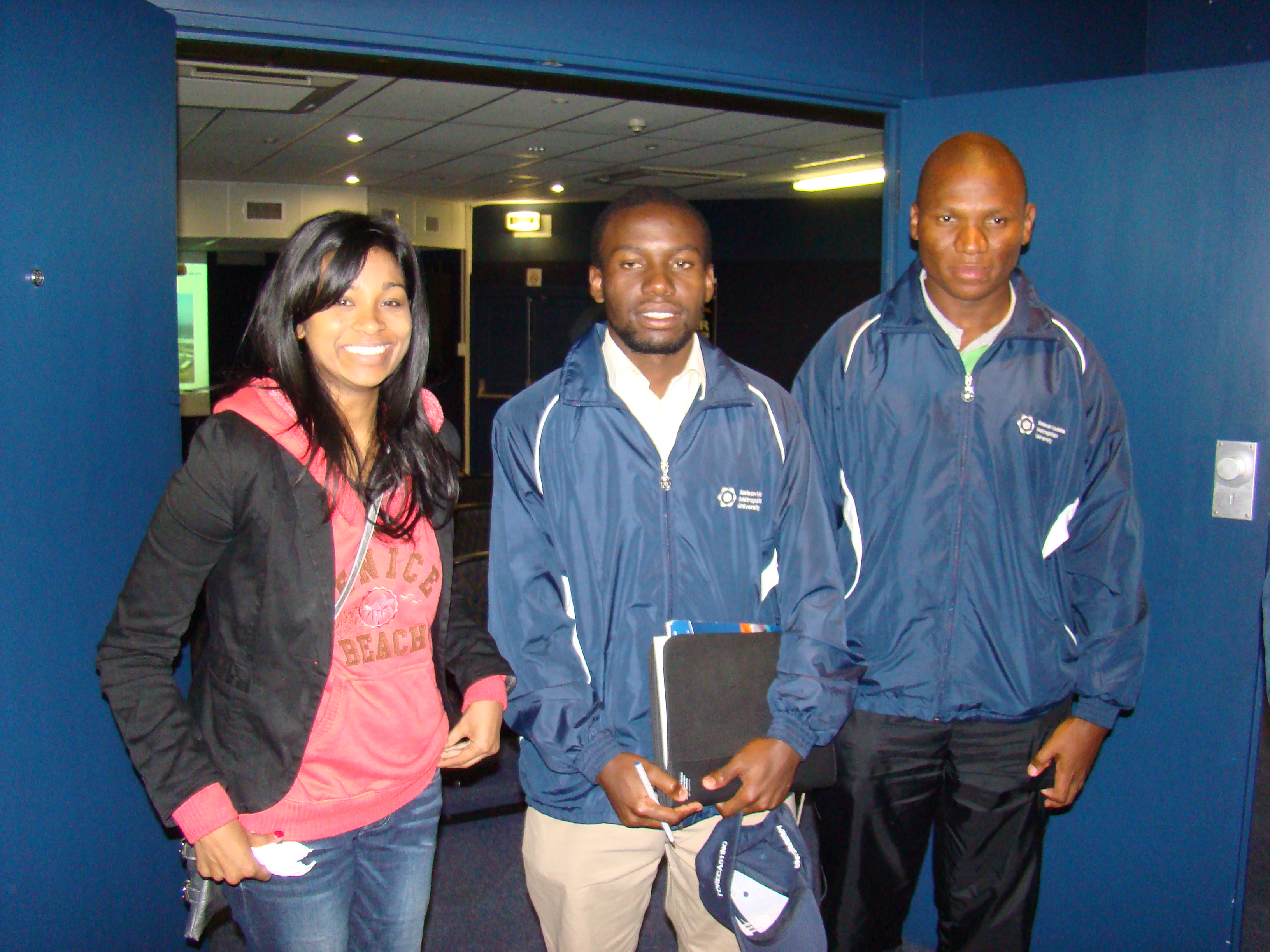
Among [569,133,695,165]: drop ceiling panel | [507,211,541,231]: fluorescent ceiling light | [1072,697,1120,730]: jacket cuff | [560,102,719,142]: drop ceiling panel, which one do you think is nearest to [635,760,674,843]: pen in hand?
[1072,697,1120,730]: jacket cuff

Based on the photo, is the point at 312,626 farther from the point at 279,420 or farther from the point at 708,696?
the point at 708,696

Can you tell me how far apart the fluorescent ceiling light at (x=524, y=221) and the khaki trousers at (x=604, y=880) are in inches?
389

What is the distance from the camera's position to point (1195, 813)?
89.8 inches

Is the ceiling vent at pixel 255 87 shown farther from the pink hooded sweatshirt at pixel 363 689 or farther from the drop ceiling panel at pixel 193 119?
the pink hooded sweatshirt at pixel 363 689

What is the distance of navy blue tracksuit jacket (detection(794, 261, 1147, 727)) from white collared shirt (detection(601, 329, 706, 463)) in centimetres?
40

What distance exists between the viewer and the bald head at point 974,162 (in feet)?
6.02

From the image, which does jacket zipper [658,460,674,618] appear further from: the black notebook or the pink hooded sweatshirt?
the pink hooded sweatshirt

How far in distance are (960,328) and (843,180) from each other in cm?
731

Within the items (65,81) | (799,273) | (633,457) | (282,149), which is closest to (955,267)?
(633,457)

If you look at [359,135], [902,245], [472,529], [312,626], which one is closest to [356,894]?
[312,626]

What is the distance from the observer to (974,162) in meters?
1.84

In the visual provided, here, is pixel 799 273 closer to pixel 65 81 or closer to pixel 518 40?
pixel 518 40

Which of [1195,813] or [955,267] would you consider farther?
[1195,813]

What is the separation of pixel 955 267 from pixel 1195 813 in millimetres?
1525
